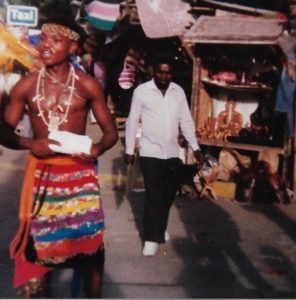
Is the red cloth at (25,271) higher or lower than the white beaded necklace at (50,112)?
lower

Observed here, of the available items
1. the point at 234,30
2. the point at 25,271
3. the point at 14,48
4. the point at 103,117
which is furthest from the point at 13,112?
the point at 14,48

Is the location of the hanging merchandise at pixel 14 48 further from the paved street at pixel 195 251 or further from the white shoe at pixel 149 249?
the white shoe at pixel 149 249

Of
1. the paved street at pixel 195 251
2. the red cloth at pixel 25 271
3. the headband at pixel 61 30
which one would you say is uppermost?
the headband at pixel 61 30

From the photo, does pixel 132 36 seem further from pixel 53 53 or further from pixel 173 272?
pixel 53 53

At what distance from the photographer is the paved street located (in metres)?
4.48

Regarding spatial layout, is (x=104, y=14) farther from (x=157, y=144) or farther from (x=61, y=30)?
(x=61, y=30)

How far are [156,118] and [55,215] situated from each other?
2204 mm

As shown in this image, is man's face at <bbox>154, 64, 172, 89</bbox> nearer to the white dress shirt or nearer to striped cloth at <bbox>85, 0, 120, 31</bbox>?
the white dress shirt

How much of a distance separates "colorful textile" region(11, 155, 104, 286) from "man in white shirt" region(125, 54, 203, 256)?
2.02m

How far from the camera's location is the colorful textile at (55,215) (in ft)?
10.5

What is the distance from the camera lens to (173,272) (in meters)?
4.83

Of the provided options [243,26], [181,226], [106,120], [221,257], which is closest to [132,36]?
[243,26]

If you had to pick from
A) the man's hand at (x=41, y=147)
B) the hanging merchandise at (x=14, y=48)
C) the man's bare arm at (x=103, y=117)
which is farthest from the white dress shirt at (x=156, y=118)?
the hanging merchandise at (x=14, y=48)

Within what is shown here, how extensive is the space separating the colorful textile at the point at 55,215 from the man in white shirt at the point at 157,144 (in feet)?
6.64
